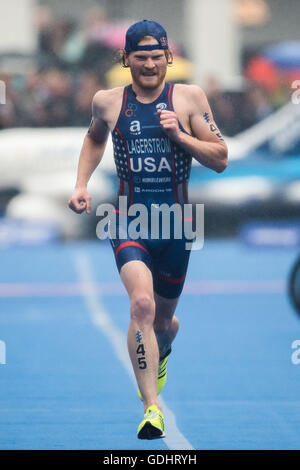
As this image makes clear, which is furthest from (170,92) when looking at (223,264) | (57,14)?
(57,14)

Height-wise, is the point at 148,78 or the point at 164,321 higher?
the point at 148,78

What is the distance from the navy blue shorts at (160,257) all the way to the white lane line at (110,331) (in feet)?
2.68

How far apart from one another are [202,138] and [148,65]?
1.67ft

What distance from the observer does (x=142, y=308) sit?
649cm

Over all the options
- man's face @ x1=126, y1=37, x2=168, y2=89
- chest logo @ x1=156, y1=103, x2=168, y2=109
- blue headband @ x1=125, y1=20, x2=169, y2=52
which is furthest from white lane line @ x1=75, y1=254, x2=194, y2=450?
blue headband @ x1=125, y1=20, x2=169, y2=52

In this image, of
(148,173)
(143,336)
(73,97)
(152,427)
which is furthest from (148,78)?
(73,97)

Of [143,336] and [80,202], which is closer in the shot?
[143,336]

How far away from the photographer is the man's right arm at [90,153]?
6.77m

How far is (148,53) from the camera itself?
6574mm

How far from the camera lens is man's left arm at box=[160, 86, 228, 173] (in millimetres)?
6535

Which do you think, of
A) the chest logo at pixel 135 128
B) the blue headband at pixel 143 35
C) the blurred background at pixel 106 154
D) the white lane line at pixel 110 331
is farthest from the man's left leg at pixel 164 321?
the blurred background at pixel 106 154

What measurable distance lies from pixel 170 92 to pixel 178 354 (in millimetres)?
3440

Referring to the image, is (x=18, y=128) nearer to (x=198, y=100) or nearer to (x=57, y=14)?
(x=198, y=100)

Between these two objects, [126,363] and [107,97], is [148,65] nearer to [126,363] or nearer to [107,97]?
[107,97]
